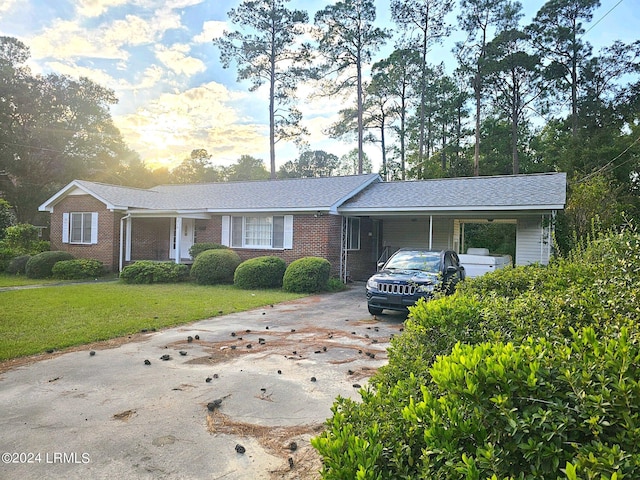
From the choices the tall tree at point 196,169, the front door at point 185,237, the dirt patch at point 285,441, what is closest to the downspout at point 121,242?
the front door at point 185,237

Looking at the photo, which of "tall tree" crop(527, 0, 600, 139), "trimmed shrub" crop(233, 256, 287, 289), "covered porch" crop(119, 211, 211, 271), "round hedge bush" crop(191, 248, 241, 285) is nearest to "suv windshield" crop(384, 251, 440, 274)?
"trimmed shrub" crop(233, 256, 287, 289)

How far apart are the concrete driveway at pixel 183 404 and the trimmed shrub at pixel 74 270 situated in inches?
448

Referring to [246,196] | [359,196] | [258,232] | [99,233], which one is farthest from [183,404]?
[99,233]

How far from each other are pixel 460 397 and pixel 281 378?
3.77 m

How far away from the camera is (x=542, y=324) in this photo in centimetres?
279

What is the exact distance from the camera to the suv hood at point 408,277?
347 inches

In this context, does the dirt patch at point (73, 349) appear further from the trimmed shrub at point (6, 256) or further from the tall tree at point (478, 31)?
the tall tree at point (478, 31)

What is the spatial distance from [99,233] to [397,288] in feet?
50.7

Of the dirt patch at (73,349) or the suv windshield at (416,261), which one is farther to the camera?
the suv windshield at (416,261)

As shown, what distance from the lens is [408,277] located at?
355 inches

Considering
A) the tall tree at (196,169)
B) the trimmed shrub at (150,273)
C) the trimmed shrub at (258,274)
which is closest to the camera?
the trimmed shrub at (258,274)

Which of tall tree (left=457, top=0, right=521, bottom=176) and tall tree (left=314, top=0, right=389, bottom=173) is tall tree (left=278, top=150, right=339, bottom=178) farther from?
tall tree (left=457, top=0, right=521, bottom=176)

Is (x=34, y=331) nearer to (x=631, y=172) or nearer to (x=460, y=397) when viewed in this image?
(x=460, y=397)

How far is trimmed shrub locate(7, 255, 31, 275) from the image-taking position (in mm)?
17578
